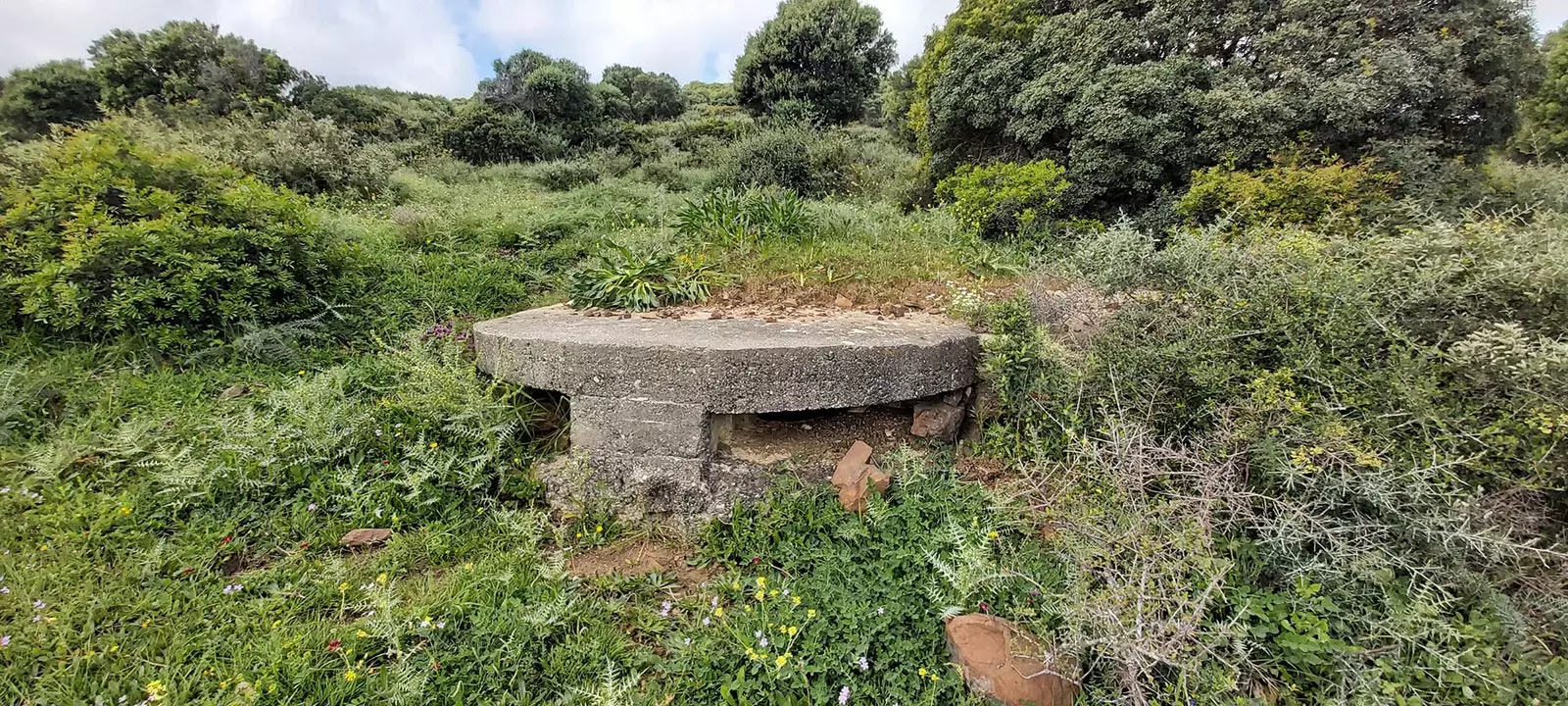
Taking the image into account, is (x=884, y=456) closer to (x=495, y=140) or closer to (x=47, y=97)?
(x=495, y=140)

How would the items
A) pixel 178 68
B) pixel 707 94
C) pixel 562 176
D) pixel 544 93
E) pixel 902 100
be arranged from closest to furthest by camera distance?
pixel 902 100
pixel 562 176
pixel 178 68
pixel 544 93
pixel 707 94

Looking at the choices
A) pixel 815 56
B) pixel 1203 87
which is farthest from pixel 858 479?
pixel 815 56

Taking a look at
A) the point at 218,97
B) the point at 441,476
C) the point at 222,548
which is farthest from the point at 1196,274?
the point at 218,97

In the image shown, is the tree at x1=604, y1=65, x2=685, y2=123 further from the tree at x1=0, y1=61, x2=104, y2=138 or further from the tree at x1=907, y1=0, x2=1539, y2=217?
the tree at x1=907, y1=0, x2=1539, y2=217

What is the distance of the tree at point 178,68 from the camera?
12391 mm

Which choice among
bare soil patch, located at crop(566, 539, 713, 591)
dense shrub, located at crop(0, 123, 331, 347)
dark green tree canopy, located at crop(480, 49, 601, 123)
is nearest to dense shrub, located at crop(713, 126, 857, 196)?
dense shrub, located at crop(0, 123, 331, 347)

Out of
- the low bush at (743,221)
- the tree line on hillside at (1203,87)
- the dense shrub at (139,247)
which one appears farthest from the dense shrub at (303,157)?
the low bush at (743,221)

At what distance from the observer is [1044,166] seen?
5.55 metres

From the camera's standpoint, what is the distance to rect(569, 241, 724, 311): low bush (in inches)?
135

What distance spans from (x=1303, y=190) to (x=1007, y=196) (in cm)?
222

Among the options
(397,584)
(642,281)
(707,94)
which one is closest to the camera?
(397,584)

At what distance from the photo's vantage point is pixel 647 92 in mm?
21938

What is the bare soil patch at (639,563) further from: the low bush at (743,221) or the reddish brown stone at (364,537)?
the low bush at (743,221)

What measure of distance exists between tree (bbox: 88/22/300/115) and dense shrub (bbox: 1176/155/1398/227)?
17373 mm
